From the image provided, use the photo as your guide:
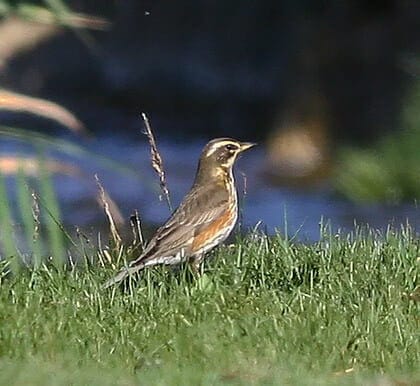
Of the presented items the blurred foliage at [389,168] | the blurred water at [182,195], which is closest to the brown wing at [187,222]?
the blurred water at [182,195]

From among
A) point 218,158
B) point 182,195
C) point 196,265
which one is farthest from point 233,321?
point 182,195

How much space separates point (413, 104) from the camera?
20078 millimetres

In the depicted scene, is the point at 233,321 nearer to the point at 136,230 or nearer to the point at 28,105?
the point at 28,105

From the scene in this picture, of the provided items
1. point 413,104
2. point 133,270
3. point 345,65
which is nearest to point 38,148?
point 133,270

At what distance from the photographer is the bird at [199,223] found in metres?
9.38

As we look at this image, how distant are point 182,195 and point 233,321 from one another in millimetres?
11475

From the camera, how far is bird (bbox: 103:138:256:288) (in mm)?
9375

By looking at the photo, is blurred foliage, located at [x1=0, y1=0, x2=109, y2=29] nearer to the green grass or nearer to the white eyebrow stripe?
the green grass

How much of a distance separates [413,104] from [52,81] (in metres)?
10.8

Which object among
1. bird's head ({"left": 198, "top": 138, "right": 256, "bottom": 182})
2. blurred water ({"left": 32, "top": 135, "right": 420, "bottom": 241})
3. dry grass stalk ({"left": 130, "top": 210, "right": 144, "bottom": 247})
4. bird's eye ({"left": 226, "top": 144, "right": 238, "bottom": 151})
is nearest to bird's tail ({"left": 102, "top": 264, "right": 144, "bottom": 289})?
dry grass stalk ({"left": 130, "top": 210, "right": 144, "bottom": 247})

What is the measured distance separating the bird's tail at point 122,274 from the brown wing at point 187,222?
0.05 m

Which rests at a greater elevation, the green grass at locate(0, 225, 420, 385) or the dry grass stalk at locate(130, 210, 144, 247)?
the dry grass stalk at locate(130, 210, 144, 247)

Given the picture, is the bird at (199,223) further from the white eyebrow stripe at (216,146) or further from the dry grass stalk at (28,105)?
the dry grass stalk at (28,105)

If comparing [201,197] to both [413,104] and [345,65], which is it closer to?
[413,104]
